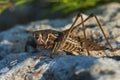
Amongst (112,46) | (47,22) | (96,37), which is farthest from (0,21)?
(112,46)

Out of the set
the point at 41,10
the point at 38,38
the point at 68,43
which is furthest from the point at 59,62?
the point at 41,10

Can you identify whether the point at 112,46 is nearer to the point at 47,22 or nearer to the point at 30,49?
the point at 30,49

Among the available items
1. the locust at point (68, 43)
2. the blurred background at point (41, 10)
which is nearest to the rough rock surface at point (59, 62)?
the locust at point (68, 43)

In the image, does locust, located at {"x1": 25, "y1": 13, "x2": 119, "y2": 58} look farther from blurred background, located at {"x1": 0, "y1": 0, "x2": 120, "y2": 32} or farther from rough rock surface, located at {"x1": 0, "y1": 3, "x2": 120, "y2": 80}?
blurred background, located at {"x1": 0, "y1": 0, "x2": 120, "y2": 32}

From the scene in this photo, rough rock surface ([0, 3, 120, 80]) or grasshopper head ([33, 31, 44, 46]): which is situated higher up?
grasshopper head ([33, 31, 44, 46])

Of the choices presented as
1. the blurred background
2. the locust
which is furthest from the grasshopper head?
the blurred background
